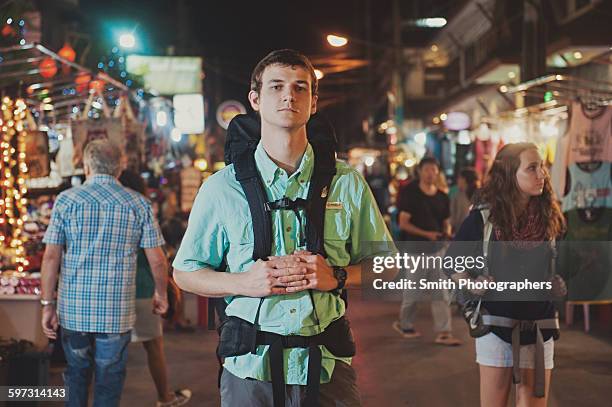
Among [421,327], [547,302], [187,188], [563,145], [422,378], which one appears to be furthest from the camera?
[187,188]

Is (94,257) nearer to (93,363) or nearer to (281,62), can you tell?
(93,363)

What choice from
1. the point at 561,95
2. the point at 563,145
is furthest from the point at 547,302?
the point at 561,95

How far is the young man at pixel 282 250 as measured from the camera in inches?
113

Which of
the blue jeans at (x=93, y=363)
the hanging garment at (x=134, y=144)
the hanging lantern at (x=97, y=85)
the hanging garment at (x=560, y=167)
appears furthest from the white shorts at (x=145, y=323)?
the hanging garment at (x=560, y=167)

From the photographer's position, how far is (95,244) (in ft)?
16.7

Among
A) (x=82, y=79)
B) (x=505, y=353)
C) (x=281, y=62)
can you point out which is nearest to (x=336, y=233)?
(x=281, y=62)

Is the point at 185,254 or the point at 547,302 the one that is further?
the point at 547,302

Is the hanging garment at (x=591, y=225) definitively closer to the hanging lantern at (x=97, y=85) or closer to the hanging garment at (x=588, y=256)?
the hanging garment at (x=588, y=256)

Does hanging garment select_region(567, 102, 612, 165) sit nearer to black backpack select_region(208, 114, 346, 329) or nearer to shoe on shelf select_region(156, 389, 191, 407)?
shoe on shelf select_region(156, 389, 191, 407)

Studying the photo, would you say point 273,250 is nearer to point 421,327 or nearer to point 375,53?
point 421,327

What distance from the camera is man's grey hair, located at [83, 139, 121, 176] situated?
523cm

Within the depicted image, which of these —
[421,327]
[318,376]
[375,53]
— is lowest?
[421,327]

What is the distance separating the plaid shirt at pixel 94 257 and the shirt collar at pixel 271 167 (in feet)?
7.60

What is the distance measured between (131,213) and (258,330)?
8.46ft
